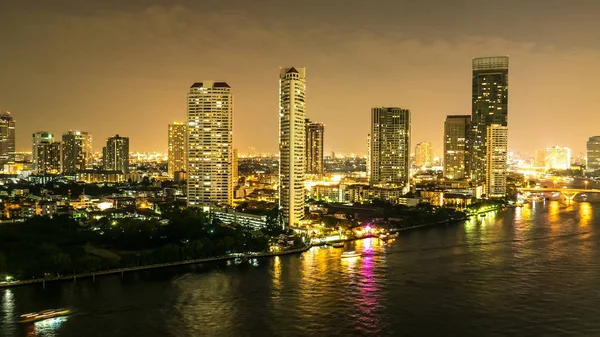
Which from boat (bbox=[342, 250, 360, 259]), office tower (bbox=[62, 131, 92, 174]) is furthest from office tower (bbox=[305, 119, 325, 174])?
boat (bbox=[342, 250, 360, 259])

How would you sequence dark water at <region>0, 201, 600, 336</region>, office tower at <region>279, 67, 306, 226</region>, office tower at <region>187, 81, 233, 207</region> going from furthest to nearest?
office tower at <region>187, 81, 233, 207</region> → office tower at <region>279, 67, 306, 226</region> → dark water at <region>0, 201, 600, 336</region>

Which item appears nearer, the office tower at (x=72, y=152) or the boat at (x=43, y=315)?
the boat at (x=43, y=315)

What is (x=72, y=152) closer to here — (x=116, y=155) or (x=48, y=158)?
(x=48, y=158)

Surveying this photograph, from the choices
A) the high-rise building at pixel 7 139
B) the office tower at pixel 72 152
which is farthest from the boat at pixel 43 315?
the high-rise building at pixel 7 139

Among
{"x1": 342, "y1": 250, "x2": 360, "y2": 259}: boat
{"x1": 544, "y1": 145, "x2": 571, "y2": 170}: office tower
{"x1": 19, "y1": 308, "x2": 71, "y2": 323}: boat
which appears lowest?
{"x1": 19, "y1": 308, "x2": 71, "y2": 323}: boat

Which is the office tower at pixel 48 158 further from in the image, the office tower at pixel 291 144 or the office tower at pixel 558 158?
the office tower at pixel 558 158

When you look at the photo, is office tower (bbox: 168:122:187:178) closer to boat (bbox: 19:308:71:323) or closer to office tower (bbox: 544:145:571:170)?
boat (bbox: 19:308:71:323)

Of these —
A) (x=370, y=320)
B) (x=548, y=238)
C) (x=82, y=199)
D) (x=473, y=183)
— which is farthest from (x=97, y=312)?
(x=473, y=183)
